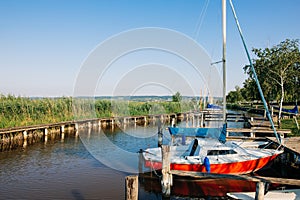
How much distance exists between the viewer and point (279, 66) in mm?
23922

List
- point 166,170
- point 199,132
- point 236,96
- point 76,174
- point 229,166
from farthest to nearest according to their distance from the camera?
point 236,96, point 199,132, point 76,174, point 229,166, point 166,170

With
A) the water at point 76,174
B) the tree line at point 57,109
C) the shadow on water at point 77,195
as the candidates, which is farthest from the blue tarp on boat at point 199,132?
the tree line at point 57,109

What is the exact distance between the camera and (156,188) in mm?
11211

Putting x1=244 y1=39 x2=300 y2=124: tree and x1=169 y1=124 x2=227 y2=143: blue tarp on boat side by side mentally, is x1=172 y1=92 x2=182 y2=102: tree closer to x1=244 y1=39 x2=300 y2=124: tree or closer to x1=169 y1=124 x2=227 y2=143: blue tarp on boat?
x1=244 y1=39 x2=300 y2=124: tree

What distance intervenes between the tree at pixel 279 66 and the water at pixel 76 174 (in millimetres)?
12514

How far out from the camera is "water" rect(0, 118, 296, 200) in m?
10.7

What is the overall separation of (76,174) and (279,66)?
62.3 feet

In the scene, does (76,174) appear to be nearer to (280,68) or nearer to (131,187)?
(131,187)

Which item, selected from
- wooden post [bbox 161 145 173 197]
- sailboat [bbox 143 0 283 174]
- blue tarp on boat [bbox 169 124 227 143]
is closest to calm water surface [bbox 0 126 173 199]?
wooden post [bbox 161 145 173 197]

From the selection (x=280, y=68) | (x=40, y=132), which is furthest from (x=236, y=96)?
(x=40, y=132)

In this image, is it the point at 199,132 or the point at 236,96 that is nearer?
the point at 199,132

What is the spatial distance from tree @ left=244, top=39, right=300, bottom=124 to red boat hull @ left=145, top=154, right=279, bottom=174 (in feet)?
40.2

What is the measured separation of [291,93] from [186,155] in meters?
19.2

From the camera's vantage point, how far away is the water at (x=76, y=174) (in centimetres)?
1068
